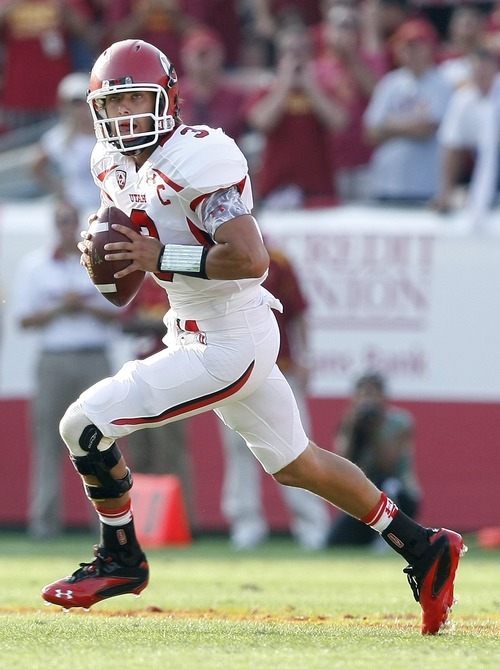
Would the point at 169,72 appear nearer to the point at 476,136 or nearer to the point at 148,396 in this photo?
the point at 148,396

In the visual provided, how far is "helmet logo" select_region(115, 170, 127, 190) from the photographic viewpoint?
5.12 metres

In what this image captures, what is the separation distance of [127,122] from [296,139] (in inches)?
237

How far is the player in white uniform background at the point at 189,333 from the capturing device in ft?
15.8

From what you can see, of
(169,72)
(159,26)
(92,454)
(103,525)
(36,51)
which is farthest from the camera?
(36,51)

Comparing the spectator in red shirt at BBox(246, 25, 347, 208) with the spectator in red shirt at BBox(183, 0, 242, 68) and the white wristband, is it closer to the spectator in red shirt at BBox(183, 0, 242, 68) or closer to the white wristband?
the spectator in red shirt at BBox(183, 0, 242, 68)

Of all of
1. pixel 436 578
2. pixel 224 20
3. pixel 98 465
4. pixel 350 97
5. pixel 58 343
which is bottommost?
pixel 436 578

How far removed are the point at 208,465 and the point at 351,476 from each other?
5.51m

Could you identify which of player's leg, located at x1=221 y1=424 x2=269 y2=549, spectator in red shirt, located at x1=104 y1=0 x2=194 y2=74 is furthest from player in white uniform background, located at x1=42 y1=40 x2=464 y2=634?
spectator in red shirt, located at x1=104 y1=0 x2=194 y2=74

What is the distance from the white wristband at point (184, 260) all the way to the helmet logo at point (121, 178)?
0.44m

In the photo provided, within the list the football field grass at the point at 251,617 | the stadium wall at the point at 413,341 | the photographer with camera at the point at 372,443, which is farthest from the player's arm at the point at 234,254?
the stadium wall at the point at 413,341

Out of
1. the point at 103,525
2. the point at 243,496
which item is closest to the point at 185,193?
the point at 103,525

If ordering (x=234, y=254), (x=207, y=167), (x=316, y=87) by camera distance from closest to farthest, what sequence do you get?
(x=234, y=254), (x=207, y=167), (x=316, y=87)

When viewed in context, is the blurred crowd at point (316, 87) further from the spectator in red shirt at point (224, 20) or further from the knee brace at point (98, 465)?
the knee brace at point (98, 465)

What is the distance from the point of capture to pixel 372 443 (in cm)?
962
